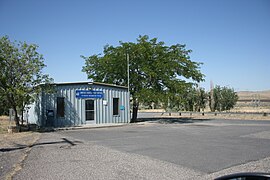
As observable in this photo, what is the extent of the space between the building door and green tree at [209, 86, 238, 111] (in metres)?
31.4

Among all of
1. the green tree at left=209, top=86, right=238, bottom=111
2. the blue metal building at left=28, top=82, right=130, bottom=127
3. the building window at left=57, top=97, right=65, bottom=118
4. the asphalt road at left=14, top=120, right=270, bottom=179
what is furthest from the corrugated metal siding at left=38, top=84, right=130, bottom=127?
the green tree at left=209, top=86, right=238, bottom=111

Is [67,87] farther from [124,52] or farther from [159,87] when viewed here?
[159,87]

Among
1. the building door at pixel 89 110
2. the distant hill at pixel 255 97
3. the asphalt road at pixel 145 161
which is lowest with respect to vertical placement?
the asphalt road at pixel 145 161

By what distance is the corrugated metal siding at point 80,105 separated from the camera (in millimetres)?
21859

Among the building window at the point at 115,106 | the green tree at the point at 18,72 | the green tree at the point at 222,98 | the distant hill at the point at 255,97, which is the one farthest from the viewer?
the distant hill at the point at 255,97

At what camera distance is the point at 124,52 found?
1059 inches

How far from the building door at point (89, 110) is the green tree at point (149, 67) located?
4.53 meters

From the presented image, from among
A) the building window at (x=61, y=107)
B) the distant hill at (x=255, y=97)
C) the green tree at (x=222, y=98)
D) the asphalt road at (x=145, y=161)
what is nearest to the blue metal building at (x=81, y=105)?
the building window at (x=61, y=107)

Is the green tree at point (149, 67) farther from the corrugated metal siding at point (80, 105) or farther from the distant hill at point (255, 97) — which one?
the distant hill at point (255, 97)


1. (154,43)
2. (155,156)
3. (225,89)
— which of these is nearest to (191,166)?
(155,156)

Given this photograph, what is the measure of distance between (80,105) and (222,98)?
1357 inches

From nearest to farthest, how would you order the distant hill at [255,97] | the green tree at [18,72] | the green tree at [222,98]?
1. the green tree at [18,72]
2. the green tree at [222,98]
3. the distant hill at [255,97]

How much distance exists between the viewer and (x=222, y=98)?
50031 mm

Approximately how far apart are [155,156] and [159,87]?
18239 mm
